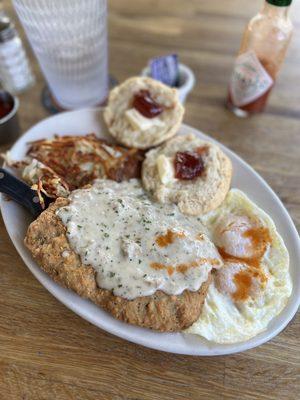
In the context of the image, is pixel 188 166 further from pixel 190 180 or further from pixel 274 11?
pixel 274 11

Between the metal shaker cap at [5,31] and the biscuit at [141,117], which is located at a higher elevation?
the metal shaker cap at [5,31]

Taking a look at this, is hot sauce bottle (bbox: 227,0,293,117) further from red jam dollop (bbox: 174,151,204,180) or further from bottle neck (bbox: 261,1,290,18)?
red jam dollop (bbox: 174,151,204,180)

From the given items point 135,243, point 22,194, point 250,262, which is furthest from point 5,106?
point 250,262

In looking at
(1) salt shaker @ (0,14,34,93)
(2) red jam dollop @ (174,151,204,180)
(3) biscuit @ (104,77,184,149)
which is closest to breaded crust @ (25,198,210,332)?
(2) red jam dollop @ (174,151,204,180)

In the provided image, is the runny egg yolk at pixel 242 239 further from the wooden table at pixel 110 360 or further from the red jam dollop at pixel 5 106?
the red jam dollop at pixel 5 106

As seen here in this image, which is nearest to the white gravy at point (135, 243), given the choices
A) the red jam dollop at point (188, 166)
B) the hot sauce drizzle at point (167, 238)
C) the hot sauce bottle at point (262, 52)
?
the hot sauce drizzle at point (167, 238)

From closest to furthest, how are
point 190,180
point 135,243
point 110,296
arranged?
point 110,296, point 135,243, point 190,180

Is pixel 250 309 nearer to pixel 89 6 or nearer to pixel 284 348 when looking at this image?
Result: pixel 284 348
